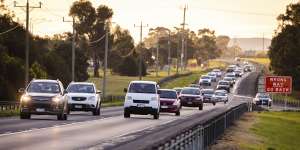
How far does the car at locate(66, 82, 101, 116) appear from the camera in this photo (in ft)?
161

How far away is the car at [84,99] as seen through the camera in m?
49.0

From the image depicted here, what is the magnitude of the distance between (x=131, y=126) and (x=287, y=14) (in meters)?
134

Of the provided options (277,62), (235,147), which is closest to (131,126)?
(235,147)

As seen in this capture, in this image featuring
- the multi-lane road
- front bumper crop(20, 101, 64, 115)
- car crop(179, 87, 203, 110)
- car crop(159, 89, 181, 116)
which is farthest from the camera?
car crop(179, 87, 203, 110)

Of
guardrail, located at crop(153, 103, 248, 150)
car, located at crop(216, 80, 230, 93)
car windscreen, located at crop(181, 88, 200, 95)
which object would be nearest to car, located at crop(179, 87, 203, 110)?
car windscreen, located at crop(181, 88, 200, 95)

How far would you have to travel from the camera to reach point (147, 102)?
4691cm

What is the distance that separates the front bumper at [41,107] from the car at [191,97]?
30463 mm

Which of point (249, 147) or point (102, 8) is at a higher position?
point (102, 8)

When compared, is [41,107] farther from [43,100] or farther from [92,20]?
[92,20]

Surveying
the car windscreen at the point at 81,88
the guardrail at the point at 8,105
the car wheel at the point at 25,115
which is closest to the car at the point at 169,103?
the car windscreen at the point at 81,88

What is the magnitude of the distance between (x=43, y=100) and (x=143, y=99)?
27.9 ft

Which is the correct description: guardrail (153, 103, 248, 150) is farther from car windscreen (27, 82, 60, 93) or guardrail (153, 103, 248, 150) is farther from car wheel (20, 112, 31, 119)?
car wheel (20, 112, 31, 119)

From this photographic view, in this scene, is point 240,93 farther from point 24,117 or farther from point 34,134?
point 34,134

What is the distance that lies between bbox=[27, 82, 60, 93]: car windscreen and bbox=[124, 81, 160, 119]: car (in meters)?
7.29
